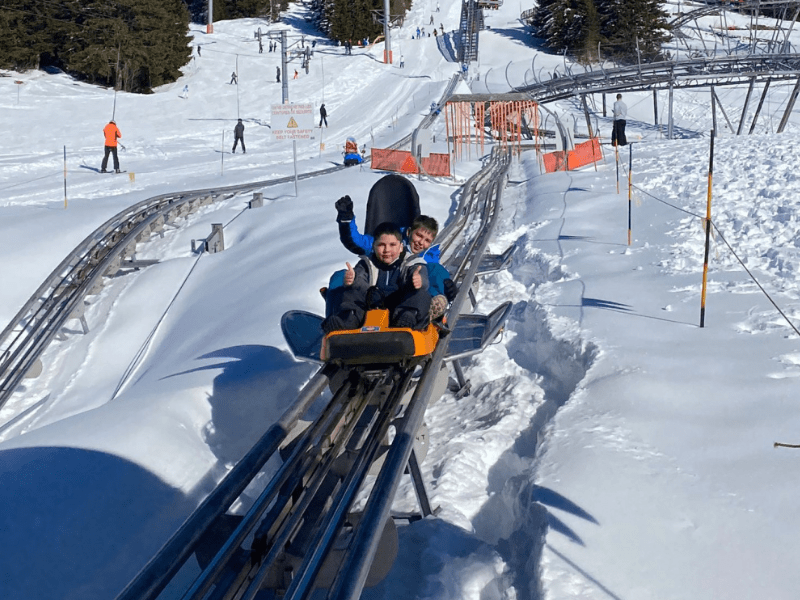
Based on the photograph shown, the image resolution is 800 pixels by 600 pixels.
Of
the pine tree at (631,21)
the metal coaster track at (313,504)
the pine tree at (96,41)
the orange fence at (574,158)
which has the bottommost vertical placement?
the metal coaster track at (313,504)

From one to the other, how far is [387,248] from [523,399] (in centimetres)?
147

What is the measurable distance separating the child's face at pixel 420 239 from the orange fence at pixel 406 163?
1324cm

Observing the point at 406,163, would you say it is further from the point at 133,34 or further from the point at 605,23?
the point at 605,23

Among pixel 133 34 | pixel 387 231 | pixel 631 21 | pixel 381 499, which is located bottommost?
pixel 381 499

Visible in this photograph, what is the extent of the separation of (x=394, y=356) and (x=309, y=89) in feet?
137

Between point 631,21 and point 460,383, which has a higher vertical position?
point 631,21

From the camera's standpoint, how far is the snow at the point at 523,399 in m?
3.65

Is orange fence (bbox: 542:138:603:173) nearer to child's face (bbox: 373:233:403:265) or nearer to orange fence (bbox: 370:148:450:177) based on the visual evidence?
orange fence (bbox: 370:148:450:177)

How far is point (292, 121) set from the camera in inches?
578

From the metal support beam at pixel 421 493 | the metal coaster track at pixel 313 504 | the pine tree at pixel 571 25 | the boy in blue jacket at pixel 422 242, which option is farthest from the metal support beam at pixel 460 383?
the pine tree at pixel 571 25

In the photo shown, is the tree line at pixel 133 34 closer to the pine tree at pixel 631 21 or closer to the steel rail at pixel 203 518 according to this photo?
the pine tree at pixel 631 21

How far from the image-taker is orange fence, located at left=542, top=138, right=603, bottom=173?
1897 cm

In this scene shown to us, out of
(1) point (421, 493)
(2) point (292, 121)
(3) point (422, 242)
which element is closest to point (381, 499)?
(1) point (421, 493)

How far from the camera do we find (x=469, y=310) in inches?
316
